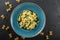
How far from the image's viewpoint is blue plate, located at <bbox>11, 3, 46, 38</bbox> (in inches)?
60.7

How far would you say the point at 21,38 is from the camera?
1582mm

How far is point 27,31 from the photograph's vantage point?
156cm

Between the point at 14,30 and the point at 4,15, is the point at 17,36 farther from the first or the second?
the point at 4,15

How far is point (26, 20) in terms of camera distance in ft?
5.08

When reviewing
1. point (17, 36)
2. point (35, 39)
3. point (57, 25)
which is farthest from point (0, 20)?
point (57, 25)

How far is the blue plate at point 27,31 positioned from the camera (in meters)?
1.54

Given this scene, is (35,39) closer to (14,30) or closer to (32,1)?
(14,30)

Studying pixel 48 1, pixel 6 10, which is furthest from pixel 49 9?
pixel 6 10

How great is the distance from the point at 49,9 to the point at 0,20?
0.34 meters

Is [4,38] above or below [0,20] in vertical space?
below

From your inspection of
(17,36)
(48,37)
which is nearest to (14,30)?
(17,36)

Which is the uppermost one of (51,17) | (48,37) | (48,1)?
(48,1)

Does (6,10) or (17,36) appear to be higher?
(6,10)

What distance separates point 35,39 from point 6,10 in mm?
274
